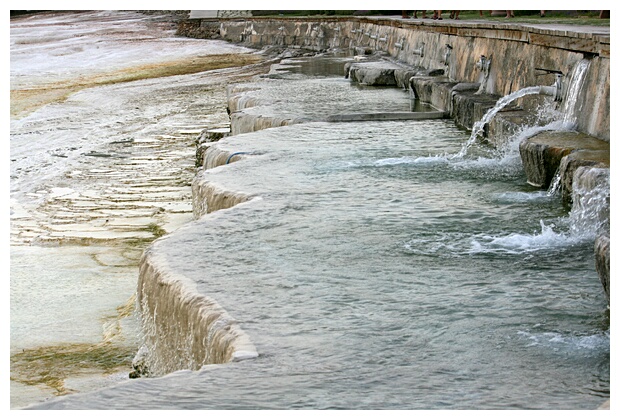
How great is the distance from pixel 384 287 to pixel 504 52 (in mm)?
6131

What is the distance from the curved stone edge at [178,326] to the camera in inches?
166

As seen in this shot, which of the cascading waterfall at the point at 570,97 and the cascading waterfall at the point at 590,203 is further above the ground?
the cascading waterfall at the point at 570,97

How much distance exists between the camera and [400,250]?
217 inches

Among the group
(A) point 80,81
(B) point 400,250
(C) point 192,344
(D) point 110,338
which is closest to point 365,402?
(C) point 192,344

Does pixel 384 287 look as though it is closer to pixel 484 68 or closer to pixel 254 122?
pixel 254 122

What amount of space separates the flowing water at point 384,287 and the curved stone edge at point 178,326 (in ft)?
0.21

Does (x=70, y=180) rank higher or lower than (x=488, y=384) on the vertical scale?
lower

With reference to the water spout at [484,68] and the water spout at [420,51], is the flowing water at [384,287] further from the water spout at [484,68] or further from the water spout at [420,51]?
the water spout at [420,51]

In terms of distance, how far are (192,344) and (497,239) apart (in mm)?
1912

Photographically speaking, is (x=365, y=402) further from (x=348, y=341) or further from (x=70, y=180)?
(x=70, y=180)

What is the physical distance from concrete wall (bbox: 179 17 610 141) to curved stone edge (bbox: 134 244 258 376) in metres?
3.42

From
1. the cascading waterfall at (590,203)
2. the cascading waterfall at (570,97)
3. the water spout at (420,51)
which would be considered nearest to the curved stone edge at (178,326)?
the cascading waterfall at (590,203)

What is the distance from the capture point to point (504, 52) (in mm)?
10477
